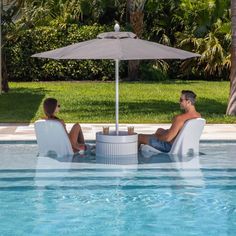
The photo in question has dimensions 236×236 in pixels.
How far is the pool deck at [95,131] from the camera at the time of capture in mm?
12858

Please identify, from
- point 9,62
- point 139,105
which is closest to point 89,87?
point 9,62

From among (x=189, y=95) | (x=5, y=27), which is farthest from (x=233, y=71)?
(x=5, y=27)

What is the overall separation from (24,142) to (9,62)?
2083cm

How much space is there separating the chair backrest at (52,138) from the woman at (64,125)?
0.44 feet

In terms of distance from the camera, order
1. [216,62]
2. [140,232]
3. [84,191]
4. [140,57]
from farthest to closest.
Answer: [216,62], [140,57], [84,191], [140,232]

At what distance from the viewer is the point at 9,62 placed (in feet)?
108

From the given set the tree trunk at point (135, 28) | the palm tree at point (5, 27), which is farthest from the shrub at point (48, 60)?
the palm tree at point (5, 27)

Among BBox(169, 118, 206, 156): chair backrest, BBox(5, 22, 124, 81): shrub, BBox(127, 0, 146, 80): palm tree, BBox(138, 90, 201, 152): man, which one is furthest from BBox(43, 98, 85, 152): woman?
BBox(5, 22, 124, 81): shrub

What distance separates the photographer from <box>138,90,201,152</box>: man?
10966 millimetres

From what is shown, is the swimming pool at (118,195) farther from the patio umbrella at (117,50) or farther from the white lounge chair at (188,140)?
the patio umbrella at (117,50)

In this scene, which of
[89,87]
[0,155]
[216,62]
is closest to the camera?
[0,155]

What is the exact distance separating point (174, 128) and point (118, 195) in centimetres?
280

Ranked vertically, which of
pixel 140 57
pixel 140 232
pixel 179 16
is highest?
pixel 179 16

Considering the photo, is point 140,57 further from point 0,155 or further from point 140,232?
point 140,232
